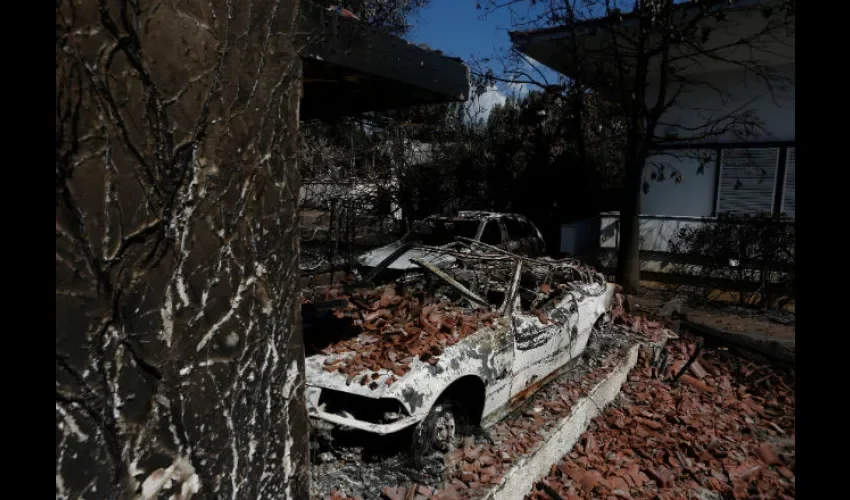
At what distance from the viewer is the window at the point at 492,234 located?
8.64 metres

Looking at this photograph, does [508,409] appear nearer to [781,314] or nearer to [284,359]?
[284,359]

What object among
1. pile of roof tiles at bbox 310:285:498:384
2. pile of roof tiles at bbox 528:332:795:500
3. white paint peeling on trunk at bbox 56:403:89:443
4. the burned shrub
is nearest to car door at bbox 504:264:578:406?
pile of roof tiles at bbox 310:285:498:384

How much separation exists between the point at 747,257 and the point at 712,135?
277cm

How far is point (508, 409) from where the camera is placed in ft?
16.1

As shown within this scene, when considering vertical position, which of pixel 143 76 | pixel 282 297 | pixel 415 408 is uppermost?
pixel 143 76

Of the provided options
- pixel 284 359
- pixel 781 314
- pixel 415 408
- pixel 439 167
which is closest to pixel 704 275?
pixel 781 314

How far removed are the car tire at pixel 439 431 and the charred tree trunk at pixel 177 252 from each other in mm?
2355

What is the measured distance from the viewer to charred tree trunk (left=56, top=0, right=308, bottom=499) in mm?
1120

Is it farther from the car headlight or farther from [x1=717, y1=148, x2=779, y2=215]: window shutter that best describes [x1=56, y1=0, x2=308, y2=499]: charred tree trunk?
[x1=717, y1=148, x2=779, y2=215]: window shutter

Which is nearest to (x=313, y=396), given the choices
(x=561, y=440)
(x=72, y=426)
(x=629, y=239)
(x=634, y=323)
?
(x=561, y=440)

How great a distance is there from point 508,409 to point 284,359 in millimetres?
3687

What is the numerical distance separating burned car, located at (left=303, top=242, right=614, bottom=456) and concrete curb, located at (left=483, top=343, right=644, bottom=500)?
467mm

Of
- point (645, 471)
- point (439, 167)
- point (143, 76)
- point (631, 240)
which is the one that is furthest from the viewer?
point (439, 167)
